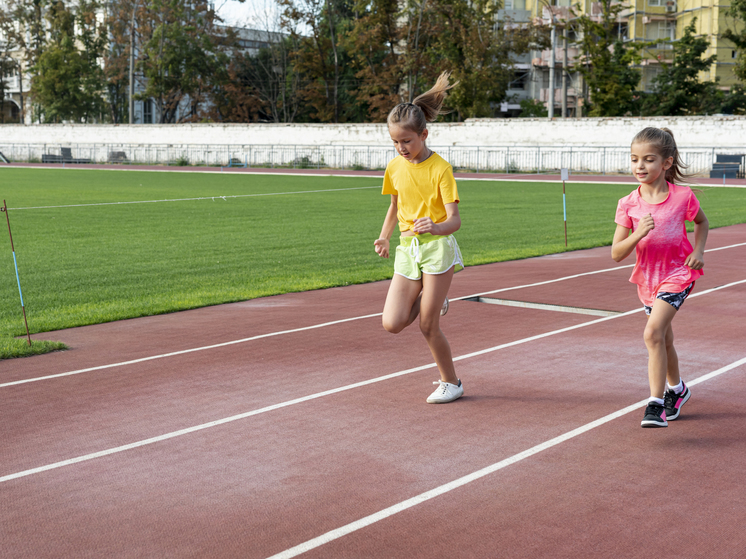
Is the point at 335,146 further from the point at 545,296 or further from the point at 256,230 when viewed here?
the point at 545,296

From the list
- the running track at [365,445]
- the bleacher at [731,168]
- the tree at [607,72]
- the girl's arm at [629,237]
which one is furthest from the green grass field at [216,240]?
the tree at [607,72]

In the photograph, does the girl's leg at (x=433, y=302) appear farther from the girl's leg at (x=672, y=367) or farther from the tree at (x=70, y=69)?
the tree at (x=70, y=69)

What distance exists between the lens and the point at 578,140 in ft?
165

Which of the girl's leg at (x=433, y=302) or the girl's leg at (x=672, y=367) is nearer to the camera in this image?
the girl's leg at (x=672, y=367)

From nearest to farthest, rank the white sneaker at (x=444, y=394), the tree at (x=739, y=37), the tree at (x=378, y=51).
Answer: the white sneaker at (x=444, y=394)
the tree at (x=739, y=37)
the tree at (x=378, y=51)

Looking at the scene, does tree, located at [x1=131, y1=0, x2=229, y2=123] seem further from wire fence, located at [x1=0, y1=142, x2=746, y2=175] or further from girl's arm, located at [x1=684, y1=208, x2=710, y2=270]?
girl's arm, located at [x1=684, y1=208, x2=710, y2=270]

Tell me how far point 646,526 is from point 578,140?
4801 cm

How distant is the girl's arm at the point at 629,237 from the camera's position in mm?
5336

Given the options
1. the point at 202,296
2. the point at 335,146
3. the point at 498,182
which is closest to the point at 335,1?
the point at 335,146

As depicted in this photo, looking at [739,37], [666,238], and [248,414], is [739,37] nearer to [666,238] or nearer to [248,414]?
[666,238]

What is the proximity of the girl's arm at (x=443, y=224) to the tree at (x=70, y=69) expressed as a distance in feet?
250

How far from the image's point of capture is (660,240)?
5.64 m

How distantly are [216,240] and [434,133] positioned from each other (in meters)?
39.7

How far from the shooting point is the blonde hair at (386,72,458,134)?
5867mm
